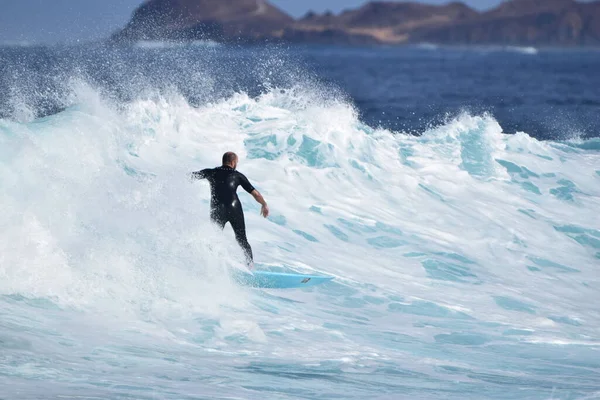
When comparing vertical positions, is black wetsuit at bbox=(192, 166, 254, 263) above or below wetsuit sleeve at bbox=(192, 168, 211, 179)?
below

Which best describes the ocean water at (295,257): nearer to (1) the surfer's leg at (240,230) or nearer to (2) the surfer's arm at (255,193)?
(1) the surfer's leg at (240,230)

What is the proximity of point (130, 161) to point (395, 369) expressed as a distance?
6.60 metres

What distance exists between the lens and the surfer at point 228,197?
887 centimetres

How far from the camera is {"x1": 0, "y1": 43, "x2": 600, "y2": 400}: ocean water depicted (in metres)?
6.75

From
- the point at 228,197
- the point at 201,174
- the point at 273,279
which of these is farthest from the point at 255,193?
the point at 273,279

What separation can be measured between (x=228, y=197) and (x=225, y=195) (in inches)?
1.4

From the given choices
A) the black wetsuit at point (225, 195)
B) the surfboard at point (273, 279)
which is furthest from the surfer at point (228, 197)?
the surfboard at point (273, 279)

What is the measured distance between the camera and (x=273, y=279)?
895 cm

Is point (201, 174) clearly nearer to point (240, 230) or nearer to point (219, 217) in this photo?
point (219, 217)

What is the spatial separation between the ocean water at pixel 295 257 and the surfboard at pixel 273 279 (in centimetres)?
12

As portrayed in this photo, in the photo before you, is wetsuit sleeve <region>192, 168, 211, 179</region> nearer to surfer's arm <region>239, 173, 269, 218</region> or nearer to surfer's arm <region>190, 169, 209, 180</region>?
surfer's arm <region>190, 169, 209, 180</region>

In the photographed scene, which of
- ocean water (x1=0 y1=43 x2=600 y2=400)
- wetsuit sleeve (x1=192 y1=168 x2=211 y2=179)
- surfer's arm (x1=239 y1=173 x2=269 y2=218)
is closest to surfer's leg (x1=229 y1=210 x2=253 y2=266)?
ocean water (x1=0 y1=43 x2=600 y2=400)

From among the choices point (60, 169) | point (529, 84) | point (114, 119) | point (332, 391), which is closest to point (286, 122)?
point (114, 119)

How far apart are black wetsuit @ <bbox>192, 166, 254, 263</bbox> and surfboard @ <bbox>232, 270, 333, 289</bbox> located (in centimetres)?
19
